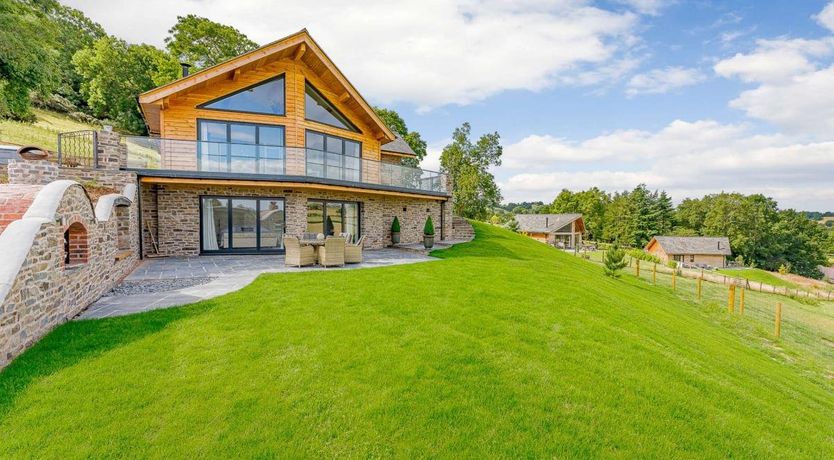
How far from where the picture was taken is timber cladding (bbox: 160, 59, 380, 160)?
45.8ft

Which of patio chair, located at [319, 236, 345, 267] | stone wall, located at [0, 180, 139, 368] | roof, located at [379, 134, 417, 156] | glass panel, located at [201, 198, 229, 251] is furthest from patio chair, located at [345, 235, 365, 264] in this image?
roof, located at [379, 134, 417, 156]

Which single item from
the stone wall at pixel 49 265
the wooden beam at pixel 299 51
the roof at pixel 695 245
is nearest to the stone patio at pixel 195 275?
the stone wall at pixel 49 265

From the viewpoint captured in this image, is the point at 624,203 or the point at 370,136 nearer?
the point at 370,136

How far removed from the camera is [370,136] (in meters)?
18.8

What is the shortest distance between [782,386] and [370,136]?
55.9 feet

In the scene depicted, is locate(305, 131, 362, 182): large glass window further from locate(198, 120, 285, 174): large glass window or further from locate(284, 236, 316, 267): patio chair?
locate(284, 236, 316, 267): patio chair

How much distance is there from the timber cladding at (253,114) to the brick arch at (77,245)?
8.71m

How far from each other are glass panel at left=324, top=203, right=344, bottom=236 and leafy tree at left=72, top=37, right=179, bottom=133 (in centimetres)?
3024

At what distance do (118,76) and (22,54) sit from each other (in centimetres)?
2652

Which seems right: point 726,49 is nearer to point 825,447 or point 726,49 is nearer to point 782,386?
point 782,386

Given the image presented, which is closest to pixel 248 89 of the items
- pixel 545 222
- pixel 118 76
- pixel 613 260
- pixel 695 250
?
pixel 613 260

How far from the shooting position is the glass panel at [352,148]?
57.3ft

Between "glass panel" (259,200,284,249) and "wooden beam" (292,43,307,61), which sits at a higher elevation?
"wooden beam" (292,43,307,61)

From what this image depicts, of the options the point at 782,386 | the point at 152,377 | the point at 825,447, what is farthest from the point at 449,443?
the point at 782,386
